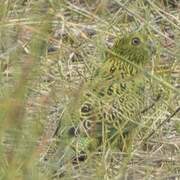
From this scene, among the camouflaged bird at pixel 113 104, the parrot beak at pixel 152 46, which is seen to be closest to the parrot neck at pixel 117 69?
the camouflaged bird at pixel 113 104

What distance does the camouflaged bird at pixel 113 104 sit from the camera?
341 centimetres

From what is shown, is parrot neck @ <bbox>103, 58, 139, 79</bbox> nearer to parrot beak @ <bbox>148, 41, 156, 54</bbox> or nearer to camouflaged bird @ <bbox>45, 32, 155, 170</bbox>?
camouflaged bird @ <bbox>45, 32, 155, 170</bbox>

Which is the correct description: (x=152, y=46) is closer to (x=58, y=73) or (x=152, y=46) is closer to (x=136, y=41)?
(x=136, y=41)

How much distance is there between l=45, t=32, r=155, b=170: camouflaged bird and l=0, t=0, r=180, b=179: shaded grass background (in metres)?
0.08

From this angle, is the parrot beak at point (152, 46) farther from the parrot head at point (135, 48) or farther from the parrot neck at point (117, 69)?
the parrot neck at point (117, 69)

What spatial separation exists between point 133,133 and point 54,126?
1.02 ft

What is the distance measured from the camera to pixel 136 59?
12.7 feet

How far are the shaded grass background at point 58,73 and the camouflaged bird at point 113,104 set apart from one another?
75mm

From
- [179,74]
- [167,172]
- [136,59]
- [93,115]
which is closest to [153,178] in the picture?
[167,172]

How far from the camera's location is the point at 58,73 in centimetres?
421

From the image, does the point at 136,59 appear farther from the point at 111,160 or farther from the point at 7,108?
the point at 7,108

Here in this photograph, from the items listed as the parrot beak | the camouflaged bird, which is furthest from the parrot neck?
the parrot beak

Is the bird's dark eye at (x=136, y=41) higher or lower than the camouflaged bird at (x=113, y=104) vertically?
higher

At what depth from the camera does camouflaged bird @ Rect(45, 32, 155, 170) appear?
3414 millimetres
